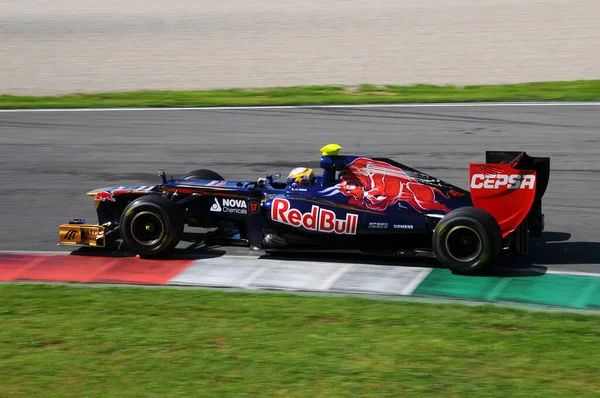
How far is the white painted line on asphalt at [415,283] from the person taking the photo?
9.82 m

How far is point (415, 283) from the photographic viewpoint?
398 inches

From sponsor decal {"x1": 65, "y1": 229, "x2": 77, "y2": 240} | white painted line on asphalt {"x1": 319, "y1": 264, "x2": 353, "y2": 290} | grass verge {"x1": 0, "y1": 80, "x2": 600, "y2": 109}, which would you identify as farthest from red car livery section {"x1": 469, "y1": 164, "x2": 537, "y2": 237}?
grass verge {"x1": 0, "y1": 80, "x2": 600, "y2": 109}

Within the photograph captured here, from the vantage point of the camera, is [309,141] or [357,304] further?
[309,141]

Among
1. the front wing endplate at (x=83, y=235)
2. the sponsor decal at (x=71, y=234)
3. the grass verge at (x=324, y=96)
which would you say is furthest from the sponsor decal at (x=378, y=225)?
the grass verge at (x=324, y=96)

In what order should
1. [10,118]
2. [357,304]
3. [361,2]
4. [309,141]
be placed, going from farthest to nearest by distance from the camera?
[361,2]
[10,118]
[309,141]
[357,304]

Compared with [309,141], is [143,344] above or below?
below

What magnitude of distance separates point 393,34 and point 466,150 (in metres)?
14.5

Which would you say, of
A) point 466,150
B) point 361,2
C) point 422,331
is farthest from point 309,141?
point 361,2

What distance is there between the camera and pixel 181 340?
819 cm

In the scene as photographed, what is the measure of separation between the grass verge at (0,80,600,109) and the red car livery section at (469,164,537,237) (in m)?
9.81

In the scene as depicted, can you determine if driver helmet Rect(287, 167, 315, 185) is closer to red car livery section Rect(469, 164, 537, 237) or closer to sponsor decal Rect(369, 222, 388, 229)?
sponsor decal Rect(369, 222, 388, 229)

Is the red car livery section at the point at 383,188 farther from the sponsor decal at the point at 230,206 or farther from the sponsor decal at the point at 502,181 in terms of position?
the sponsor decal at the point at 230,206

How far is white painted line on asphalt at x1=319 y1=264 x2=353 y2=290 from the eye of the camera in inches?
398

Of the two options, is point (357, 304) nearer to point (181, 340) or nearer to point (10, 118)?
point (181, 340)
